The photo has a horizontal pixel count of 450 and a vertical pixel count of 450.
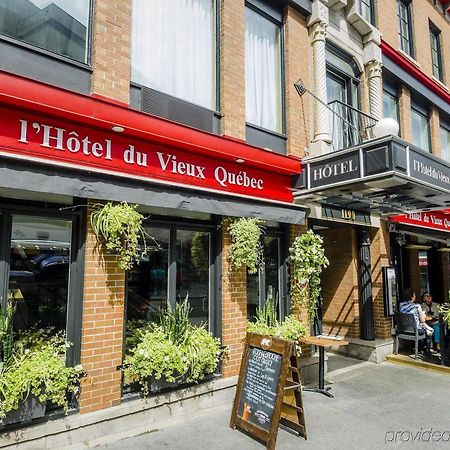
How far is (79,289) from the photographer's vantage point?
4.53 meters

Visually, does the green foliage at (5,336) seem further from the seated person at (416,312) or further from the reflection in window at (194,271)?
the seated person at (416,312)

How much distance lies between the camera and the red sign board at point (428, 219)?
9764 millimetres

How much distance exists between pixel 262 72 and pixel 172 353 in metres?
5.41

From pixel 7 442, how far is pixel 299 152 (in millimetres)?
6316

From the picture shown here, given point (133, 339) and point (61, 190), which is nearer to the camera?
point (61, 190)

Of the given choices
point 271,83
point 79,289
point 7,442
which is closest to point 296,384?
point 79,289

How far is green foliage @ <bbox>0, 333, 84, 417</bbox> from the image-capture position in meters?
3.72

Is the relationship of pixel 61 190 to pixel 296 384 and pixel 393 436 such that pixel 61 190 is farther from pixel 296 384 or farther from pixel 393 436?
pixel 393 436

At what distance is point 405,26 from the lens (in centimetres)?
1173

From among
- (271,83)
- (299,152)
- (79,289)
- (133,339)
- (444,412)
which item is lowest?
(444,412)

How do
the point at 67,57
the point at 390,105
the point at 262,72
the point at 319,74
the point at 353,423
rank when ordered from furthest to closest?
1. the point at 390,105
2. the point at 319,74
3. the point at 262,72
4. the point at 353,423
5. the point at 67,57

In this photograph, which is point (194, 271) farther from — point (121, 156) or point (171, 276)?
point (121, 156)

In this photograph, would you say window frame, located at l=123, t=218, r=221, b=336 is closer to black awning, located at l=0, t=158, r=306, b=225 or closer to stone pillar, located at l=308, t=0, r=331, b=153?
black awning, located at l=0, t=158, r=306, b=225

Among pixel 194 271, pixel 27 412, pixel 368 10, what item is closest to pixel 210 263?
pixel 194 271
